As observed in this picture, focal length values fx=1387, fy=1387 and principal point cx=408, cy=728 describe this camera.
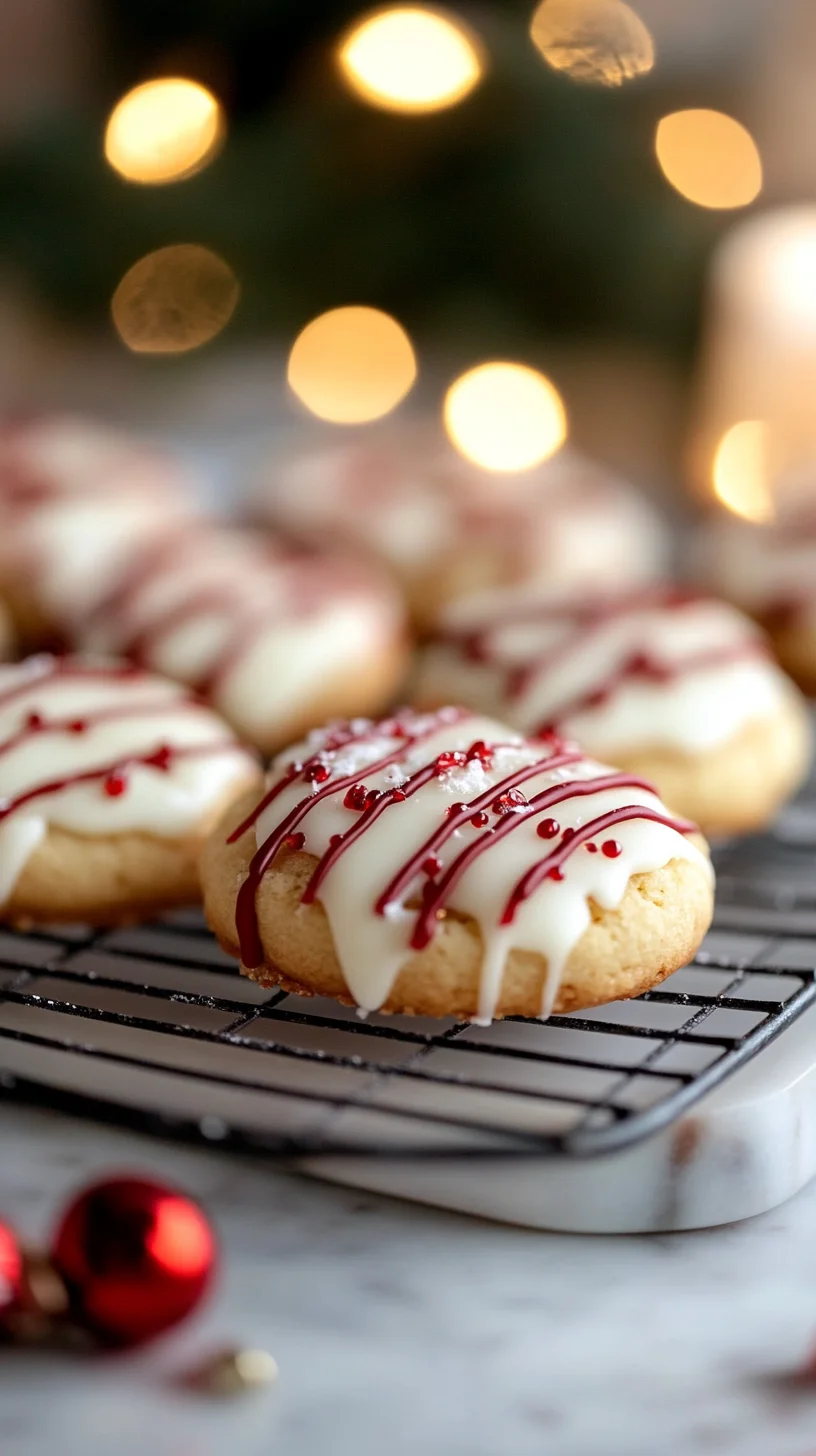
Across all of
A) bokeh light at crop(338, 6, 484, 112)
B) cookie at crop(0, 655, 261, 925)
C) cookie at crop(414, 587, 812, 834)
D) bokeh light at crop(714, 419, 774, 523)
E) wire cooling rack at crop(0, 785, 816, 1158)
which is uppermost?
bokeh light at crop(338, 6, 484, 112)

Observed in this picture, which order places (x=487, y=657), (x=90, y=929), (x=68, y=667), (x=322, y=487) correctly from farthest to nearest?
1. (x=322, y=487)
2. (x=487, y=657)
3. (x=68, y=667)
4. (x=90, y=929)

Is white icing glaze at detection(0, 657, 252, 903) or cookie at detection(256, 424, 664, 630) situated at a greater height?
cookie at detection(256, 424, 664, 630)

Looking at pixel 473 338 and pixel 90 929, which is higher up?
pixel 473 338

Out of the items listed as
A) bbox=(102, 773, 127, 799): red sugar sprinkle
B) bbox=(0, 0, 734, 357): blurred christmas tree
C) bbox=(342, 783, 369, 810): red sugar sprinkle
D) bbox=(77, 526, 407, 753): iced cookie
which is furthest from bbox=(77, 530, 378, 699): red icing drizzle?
bbox=(0, 0, 734, 357): blurred christmas tree

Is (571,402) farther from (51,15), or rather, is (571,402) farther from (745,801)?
(745,801)

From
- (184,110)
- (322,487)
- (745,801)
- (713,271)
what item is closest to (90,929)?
(745,801)

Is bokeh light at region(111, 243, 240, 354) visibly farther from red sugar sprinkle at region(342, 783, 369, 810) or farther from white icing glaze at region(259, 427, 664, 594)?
red sugar sprinkle at region(342, 783, 369, 810)
